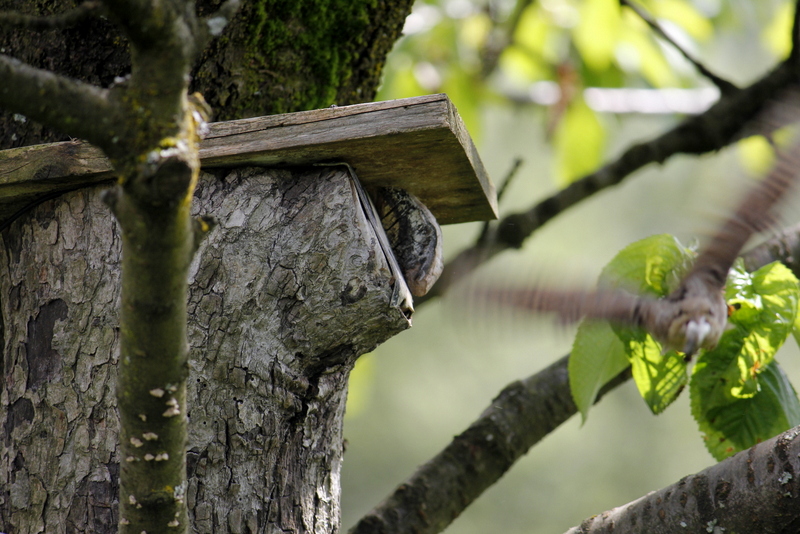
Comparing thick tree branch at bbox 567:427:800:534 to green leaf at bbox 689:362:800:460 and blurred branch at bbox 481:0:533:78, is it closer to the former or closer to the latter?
green leaf at bbox 689:362:800:460

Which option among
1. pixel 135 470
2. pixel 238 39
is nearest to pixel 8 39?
pixel 238 39

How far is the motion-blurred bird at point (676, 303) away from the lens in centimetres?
75

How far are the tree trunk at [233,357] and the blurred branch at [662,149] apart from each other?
2.24ft

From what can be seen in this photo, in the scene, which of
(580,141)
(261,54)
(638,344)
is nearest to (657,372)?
(638,344)

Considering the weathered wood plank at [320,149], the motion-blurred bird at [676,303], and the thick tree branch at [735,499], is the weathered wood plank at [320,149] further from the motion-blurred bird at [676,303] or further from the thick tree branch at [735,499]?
the thick tree branch at [735,499]

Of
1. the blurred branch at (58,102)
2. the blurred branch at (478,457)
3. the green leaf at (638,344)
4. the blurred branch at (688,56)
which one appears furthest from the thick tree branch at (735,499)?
the blurred branch at (688,56)

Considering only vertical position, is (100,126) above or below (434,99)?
below

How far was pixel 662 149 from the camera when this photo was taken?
1.61 meters

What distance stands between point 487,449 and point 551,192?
248 cm

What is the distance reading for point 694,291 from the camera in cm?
78

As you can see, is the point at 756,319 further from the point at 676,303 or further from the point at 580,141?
the point at 580,141

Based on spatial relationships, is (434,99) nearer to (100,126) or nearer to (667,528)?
(100,126)

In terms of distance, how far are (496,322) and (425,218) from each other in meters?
0.22

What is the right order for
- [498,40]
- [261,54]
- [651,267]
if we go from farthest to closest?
[498,40], [261,54], [651,267]
